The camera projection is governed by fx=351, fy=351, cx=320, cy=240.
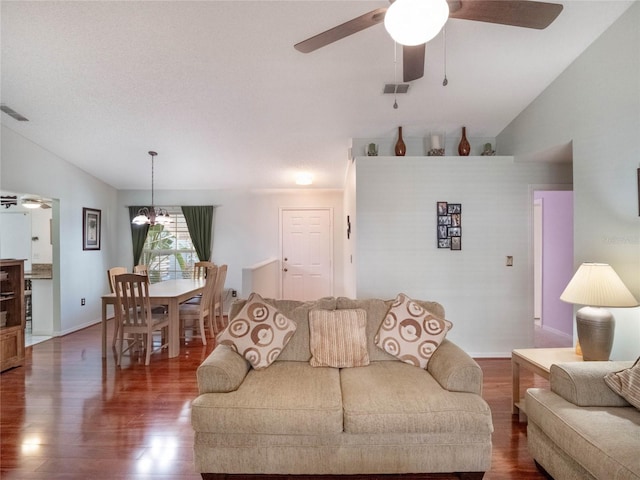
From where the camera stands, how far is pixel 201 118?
396 cm

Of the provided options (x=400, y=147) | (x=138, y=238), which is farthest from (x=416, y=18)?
(x=138, y=238)

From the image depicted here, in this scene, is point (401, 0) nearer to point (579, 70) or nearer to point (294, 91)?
point (294, 91)

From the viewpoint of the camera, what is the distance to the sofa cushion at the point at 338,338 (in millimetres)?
2387

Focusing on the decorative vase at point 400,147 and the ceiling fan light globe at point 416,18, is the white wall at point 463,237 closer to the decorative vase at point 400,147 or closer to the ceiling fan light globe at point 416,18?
the decorative vase at point 400,147

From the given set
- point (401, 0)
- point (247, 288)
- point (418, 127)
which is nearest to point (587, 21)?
point (418, 127)

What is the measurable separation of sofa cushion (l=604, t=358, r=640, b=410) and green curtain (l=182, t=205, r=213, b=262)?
580 cm

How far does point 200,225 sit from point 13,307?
295 centimetres

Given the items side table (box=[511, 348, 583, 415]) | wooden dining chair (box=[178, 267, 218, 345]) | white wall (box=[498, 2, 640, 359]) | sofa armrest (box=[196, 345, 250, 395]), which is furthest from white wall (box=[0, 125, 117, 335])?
white wall (box=[498, 2, 640, 359])

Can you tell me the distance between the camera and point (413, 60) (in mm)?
2107

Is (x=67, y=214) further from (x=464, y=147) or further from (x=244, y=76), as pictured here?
(x=464, y=147)

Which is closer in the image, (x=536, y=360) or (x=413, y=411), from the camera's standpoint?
(x=413, y=411)

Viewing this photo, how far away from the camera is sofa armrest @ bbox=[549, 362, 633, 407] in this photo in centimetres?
188

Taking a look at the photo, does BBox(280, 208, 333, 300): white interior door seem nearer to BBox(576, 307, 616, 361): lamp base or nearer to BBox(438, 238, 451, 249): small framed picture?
BBox(438, 238, 451, 249): small framed picture

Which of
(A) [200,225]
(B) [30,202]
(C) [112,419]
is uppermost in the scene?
(B) [30,202]
